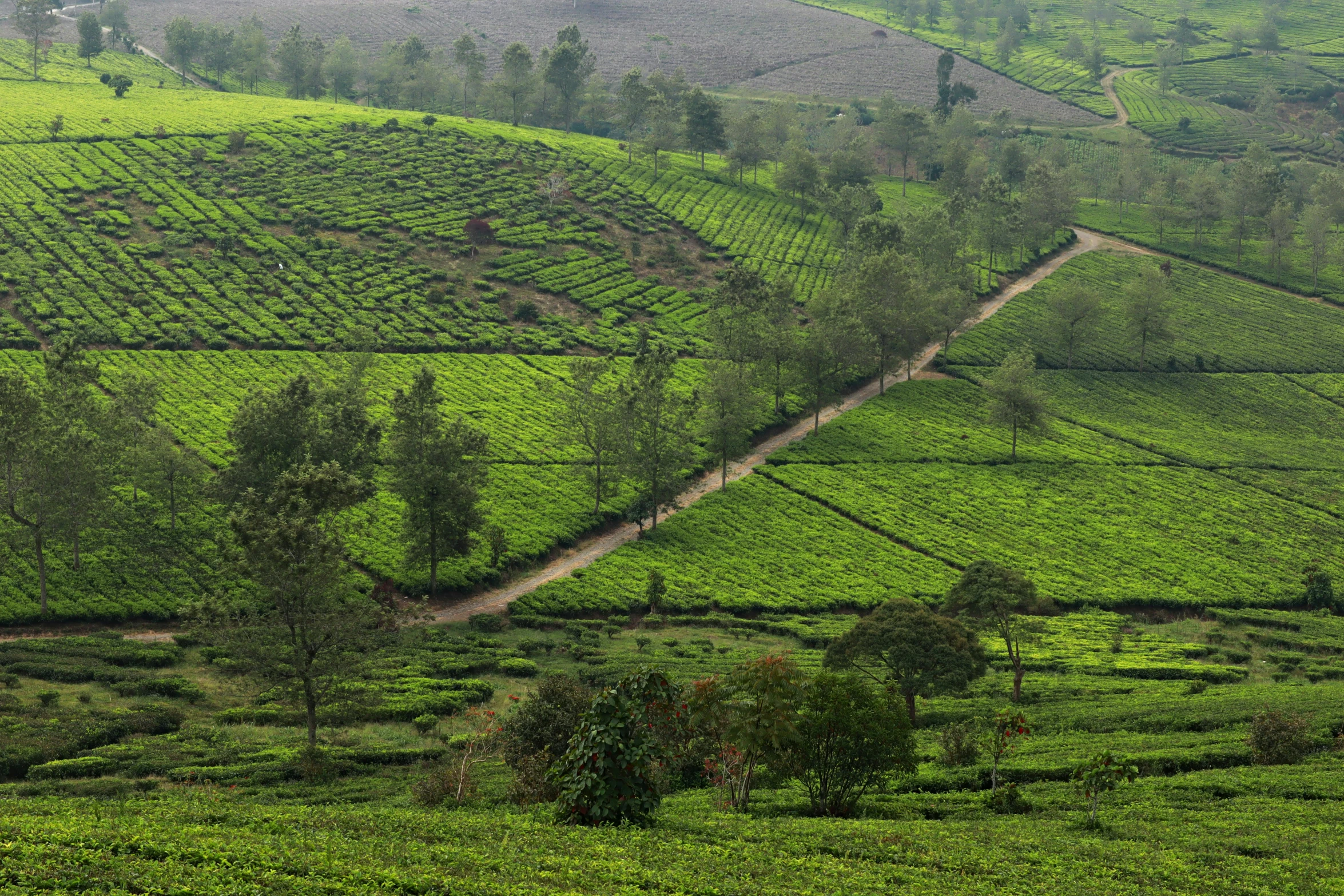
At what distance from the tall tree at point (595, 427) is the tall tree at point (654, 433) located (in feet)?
3.20

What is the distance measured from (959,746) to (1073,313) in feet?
308

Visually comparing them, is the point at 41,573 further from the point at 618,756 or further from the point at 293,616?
the point at 618,756

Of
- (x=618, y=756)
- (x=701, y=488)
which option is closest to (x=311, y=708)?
(x=618, y=756)

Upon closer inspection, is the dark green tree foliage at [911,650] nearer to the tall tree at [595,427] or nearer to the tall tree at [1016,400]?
the tall tree at [595,427]

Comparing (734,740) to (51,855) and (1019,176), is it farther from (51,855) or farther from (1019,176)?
(1019,176)

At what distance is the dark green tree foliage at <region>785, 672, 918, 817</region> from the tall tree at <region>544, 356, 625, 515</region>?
1867 inches

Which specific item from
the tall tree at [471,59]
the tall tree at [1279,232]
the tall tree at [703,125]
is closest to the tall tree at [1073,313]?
the tall tree at [1279,232]

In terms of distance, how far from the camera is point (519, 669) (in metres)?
58.6

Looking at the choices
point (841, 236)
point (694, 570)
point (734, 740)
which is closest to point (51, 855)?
point (734, 740)

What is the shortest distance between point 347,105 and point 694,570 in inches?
5626

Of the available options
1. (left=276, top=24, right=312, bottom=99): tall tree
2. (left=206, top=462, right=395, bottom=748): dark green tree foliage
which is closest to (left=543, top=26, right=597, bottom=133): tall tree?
(left=276, top=24, right=312, bottom=99): tall tree

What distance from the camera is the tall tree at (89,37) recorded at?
190m

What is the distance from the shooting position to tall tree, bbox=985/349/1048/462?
101312 millimetres

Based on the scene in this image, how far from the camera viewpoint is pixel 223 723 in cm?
4966
